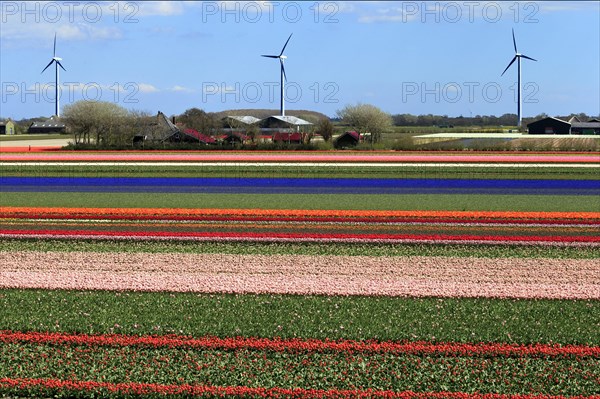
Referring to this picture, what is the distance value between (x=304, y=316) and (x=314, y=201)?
1757cm

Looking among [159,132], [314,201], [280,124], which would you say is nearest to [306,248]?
[314,201]

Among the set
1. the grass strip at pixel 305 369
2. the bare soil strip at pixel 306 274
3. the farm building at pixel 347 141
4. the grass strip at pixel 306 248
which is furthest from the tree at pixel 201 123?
the grass strip at pixel 305 369

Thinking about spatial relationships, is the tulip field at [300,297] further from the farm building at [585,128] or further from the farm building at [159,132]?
the farm building at [585,128]

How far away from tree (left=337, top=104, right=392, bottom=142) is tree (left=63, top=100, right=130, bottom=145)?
25.0 meters

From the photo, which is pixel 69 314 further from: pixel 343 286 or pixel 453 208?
pixel 453 208

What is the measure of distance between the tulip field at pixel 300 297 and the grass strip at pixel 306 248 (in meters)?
0.08

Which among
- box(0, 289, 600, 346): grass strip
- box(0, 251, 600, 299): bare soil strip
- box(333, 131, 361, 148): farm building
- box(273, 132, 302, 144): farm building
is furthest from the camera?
box(333, 131, 361, 148): farm building

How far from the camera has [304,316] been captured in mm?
15961

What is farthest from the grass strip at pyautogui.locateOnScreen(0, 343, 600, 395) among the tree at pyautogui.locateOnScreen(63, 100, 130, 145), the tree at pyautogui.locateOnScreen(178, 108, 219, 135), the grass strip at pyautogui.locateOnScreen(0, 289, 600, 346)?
the tree at pyautogui.locateOnScreen(178, 108, 219, 135)

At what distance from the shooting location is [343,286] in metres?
18.3

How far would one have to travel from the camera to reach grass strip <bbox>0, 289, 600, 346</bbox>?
1502cm

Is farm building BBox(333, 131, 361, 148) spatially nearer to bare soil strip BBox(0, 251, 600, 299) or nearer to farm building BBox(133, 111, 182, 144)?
farm building BBox(133, 111, 182, 144)

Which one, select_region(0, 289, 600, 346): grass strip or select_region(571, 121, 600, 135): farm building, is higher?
select_region(571, 121, 600, 135): farm building

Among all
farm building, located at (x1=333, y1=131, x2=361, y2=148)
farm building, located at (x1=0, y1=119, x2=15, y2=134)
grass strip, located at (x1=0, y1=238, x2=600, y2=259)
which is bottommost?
grass strip, located at (x1=0, y1=238, x2=600, y2=259)
